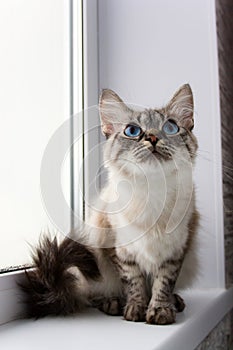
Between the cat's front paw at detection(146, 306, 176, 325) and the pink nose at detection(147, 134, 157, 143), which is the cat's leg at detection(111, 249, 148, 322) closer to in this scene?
the cat's front paw at detection(146, 306, 176, 325)

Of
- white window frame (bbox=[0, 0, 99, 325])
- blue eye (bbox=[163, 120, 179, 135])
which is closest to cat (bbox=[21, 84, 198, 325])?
blue eye (bbox=[163, 120, 179, 135])

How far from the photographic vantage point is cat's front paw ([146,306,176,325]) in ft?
2.79

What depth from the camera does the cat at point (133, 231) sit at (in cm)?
89

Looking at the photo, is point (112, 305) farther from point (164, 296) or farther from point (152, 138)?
point (152, 138)

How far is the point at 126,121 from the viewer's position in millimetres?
920

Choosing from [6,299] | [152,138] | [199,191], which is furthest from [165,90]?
[6,299]

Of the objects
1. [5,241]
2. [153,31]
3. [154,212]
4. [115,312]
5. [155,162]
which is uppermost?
[153,31]

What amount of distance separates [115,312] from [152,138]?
0.38m

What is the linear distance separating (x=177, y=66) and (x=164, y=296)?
2.27ft

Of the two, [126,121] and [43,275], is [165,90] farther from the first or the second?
[43,275]

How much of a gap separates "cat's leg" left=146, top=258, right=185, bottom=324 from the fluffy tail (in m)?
0.15

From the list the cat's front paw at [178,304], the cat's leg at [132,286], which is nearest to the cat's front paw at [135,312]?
the cat's leg at [132,286]

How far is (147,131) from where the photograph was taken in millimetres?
891

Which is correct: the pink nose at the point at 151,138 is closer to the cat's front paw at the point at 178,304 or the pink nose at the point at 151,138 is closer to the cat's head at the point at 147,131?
the cat's head at the point at 147,131
